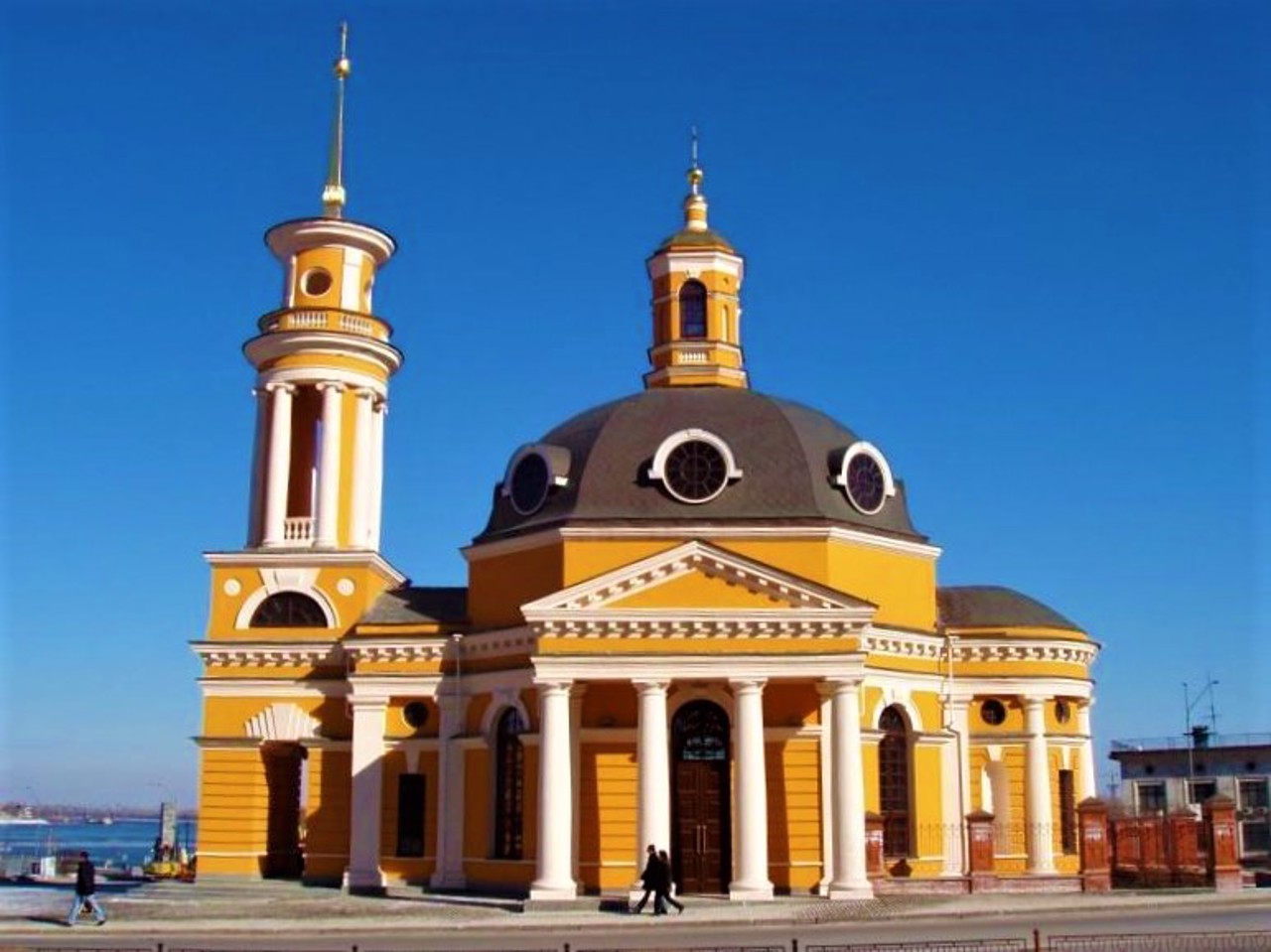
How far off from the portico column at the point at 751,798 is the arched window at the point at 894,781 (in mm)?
4686

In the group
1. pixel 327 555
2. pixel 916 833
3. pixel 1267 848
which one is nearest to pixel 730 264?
pixel 327 555

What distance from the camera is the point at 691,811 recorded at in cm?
3288

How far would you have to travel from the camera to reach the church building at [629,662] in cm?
3123

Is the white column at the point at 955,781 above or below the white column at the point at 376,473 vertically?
below

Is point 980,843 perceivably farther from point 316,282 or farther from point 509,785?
point 316,282

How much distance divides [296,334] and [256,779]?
11.5 m

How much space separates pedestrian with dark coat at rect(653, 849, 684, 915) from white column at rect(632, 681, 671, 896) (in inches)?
51.2

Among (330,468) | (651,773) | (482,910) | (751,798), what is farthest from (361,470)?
(751,798)

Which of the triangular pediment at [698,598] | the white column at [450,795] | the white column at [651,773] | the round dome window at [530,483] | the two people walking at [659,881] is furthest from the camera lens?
the round dome window at [530,483]

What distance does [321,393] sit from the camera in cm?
4028

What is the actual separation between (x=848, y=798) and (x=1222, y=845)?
8650 mm

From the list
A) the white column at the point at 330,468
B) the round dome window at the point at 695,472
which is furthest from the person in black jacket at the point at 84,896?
the round dome window at the point at 695,472

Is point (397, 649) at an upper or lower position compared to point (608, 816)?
upper

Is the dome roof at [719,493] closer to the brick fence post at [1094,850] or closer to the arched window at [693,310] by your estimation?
the arched window at [693,310]
